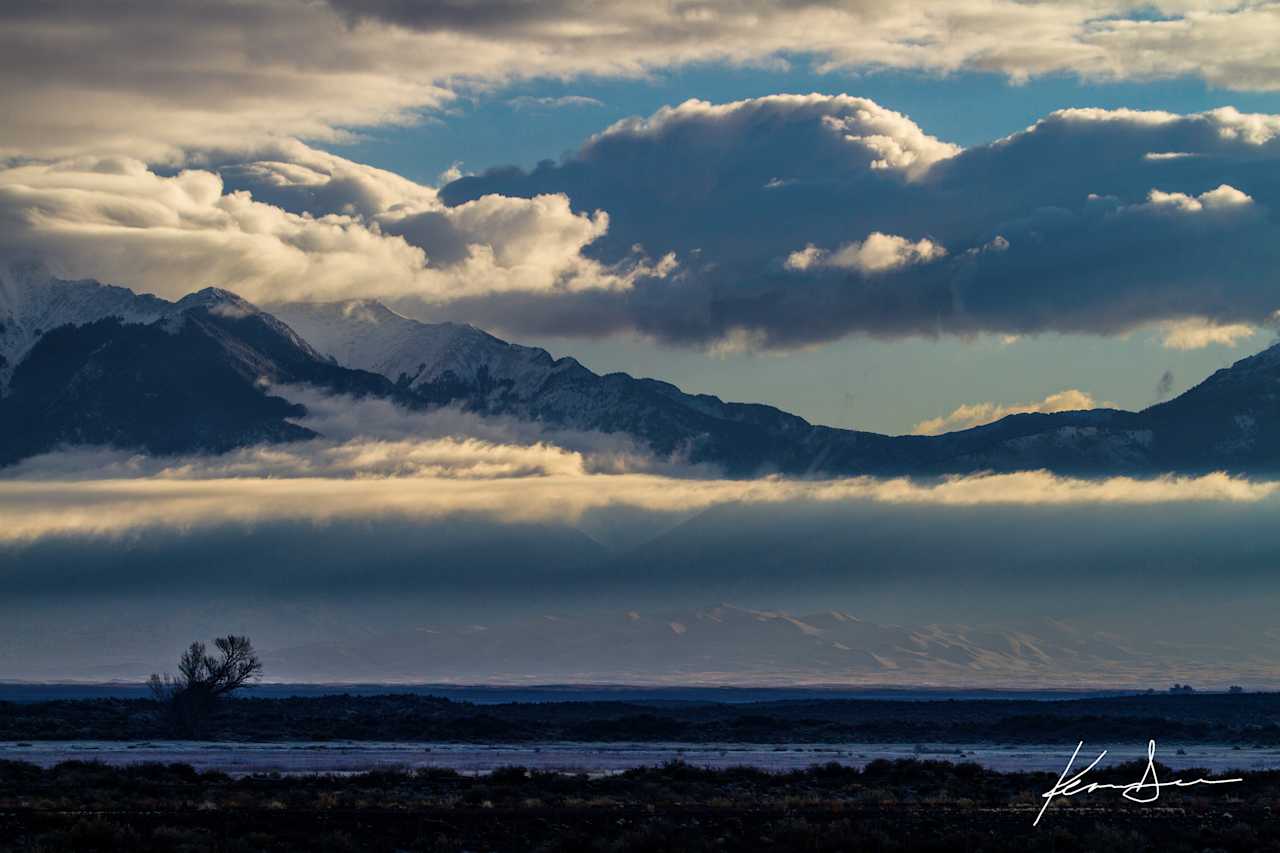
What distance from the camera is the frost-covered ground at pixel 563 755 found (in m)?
123

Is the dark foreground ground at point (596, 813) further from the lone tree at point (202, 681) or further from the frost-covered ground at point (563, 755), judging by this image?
the lone tree at point (202, 681)

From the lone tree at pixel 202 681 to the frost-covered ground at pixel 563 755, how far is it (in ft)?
57.2

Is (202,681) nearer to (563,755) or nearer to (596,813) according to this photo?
(563,755)

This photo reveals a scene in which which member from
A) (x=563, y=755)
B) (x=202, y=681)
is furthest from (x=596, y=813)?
(x=202, y=681)

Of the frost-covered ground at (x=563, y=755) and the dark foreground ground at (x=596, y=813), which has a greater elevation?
the frost-covered ground at (x=563, y=755)

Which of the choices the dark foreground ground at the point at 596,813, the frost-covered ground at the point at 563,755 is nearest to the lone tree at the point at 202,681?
the frost-covered ground at the point at 563,755

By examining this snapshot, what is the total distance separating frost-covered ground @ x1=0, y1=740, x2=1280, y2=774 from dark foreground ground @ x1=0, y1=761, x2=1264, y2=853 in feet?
50.5

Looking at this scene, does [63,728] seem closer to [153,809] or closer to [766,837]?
[153,809]

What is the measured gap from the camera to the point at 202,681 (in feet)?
596

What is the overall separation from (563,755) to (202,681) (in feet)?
168

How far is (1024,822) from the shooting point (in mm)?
81312

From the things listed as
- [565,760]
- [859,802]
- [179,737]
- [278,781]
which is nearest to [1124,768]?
[859,802]

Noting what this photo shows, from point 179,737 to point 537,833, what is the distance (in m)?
101

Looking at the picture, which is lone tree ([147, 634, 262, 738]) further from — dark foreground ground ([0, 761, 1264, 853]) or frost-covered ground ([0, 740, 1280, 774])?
dark foreground ground ([0, 761, 1264, 853])
